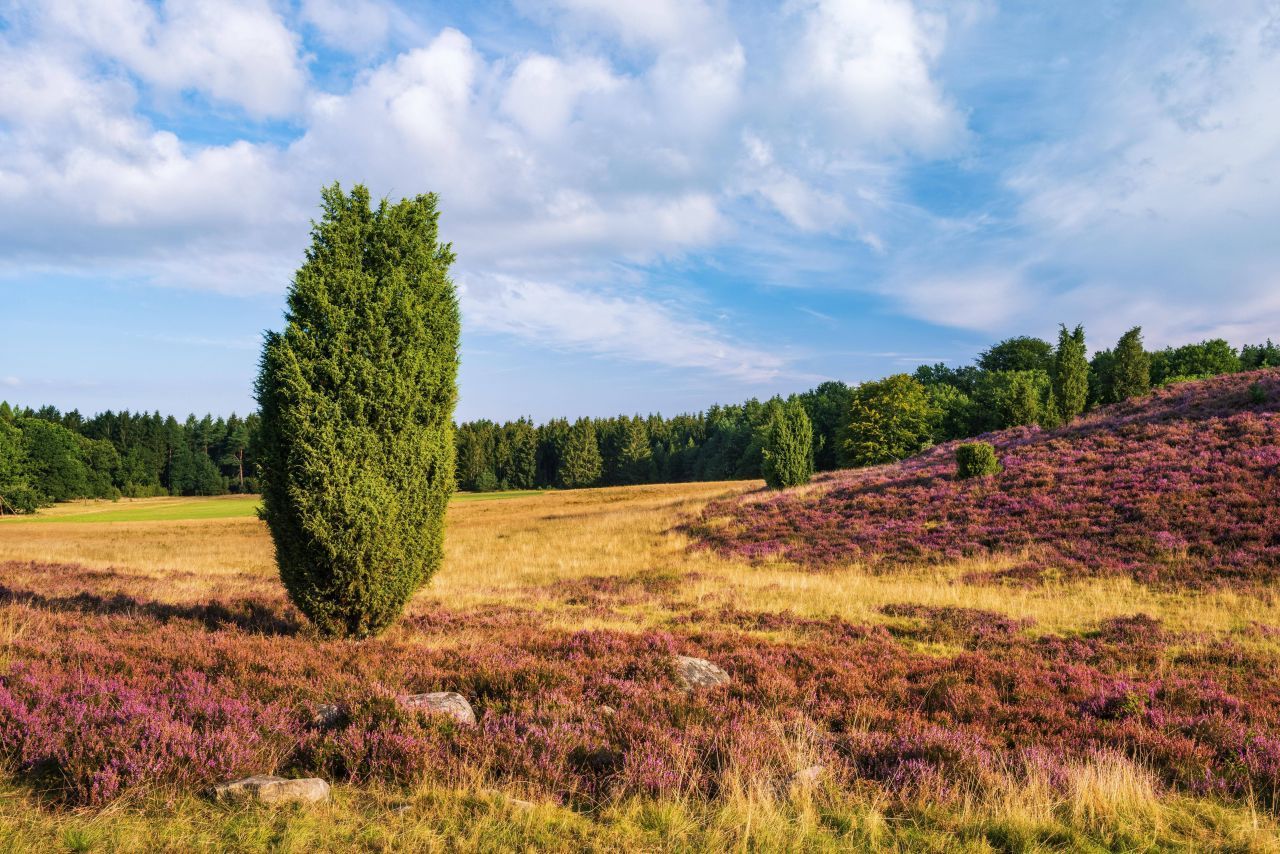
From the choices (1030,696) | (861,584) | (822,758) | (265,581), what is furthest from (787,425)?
(822,758)

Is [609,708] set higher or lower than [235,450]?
lower

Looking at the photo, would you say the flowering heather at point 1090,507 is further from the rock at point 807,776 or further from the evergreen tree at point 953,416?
the evergreen tree at point 953,416

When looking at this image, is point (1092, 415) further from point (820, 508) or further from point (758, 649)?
point (758, 649)

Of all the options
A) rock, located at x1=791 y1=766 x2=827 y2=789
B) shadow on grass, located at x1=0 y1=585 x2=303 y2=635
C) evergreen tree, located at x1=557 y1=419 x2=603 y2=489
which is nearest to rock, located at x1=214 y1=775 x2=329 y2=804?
rock, located at x1=791 y1=766 x2=827 y2=789

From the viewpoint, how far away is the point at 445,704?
21.6ft

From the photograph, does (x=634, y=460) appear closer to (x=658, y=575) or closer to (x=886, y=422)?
(x=886, y=422)

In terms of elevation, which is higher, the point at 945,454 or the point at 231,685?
the point at 945,454

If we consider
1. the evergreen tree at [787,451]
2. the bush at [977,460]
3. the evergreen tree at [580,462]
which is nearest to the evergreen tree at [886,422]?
the evergreen tree at [787,451]

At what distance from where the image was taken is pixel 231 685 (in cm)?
694

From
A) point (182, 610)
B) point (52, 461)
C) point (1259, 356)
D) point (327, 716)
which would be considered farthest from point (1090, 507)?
point (52, 461)

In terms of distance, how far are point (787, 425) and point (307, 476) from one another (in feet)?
122

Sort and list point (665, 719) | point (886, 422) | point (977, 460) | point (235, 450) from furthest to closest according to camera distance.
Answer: point (235, 450), point (886, 422), point (977, 460), point (665, 719)

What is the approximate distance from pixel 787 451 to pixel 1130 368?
26.2 meters

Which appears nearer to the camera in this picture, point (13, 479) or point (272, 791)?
point (272, 791)
